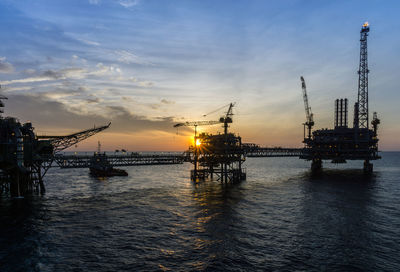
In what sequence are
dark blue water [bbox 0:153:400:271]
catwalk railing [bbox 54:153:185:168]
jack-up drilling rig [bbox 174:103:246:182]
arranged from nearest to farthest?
1. dark blue water [bbox 0:153:400:271]
2. catwalk railing [bbox 54:153:185:168]
3. jack-up drilling rig [bbox 174:103:246:182]

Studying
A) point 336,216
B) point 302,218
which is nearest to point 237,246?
point 302,218

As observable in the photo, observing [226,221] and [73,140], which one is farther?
[73,140]

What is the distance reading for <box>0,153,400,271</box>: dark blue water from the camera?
24922 millimetres

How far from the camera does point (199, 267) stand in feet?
79.1

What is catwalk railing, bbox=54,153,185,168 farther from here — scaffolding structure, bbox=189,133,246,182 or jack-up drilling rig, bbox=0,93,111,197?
scaffolding structure, bbox=189,133,246,182

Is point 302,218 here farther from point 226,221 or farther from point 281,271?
point 281,271

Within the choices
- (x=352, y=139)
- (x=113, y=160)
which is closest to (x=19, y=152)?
(x=113, y=160)

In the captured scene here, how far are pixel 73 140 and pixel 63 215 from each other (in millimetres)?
32809

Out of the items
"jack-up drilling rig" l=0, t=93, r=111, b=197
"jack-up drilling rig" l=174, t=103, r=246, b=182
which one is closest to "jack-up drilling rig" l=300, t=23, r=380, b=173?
"jack-up drilling rig" l=174, t=103, r=246, b=182

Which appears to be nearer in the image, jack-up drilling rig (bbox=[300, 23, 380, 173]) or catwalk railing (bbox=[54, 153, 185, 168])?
catwalk railing (bbox=[54, 153, 185, 168])

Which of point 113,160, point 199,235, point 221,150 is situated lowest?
point 199,235

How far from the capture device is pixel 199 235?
108ft

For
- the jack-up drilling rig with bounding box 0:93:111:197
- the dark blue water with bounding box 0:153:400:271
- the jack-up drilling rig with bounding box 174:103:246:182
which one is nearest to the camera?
the dark blue water with bounding box 0:153:400:271

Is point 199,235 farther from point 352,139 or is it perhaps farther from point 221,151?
point 352,139
